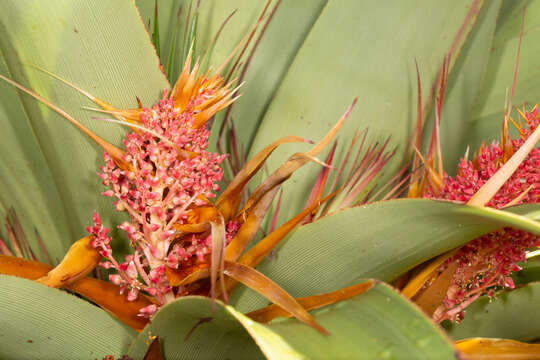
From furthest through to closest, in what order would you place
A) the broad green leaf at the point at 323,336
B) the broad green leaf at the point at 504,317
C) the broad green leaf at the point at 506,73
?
the broad green leaf at the point at 506,73 < the broad green leaf at the point at 504,317 < the broad green leaf at the point at 323,336

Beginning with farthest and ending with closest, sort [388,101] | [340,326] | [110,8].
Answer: [388,101], [110,8], [340,326]

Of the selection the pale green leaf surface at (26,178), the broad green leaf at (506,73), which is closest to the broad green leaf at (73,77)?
the pale green leaf surface at (26,178)

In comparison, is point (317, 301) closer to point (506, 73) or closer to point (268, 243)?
point (268, 243)

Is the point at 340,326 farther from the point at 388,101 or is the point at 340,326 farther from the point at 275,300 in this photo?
the point at 388,101

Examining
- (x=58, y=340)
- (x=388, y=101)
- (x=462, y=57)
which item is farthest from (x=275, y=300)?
(x=462, y=57)

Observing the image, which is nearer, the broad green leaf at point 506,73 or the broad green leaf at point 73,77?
the broad green leaf at point 73,77

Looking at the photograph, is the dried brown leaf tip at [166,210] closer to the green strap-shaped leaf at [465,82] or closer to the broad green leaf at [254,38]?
the broad green leaf at [254,38]
